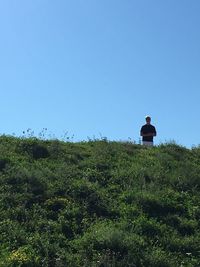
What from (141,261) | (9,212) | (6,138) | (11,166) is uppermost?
(6,138)

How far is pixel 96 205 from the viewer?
13.4m

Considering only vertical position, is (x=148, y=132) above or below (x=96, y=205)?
above

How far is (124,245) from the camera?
11445 millimetres

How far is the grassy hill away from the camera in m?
11.3

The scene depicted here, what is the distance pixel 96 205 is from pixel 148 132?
23.8 ft

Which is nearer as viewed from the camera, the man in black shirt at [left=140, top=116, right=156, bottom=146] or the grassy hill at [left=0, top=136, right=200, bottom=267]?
the grassy hill at [left=0, top=136, right=200, bottom=267]

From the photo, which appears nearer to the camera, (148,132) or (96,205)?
(96,205)

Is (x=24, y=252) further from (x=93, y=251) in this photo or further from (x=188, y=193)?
(x=188, y=193)

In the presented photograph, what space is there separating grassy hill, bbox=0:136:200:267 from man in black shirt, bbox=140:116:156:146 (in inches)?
81.8

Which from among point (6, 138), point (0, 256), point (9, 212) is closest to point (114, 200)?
point (9, 212)

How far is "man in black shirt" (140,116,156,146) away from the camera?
20.2 m

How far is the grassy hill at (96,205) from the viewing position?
11273 mm

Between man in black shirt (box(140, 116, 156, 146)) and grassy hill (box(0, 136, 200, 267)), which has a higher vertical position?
man in black shirt (box(140, 116, 156, 146))

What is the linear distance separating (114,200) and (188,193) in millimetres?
2126
